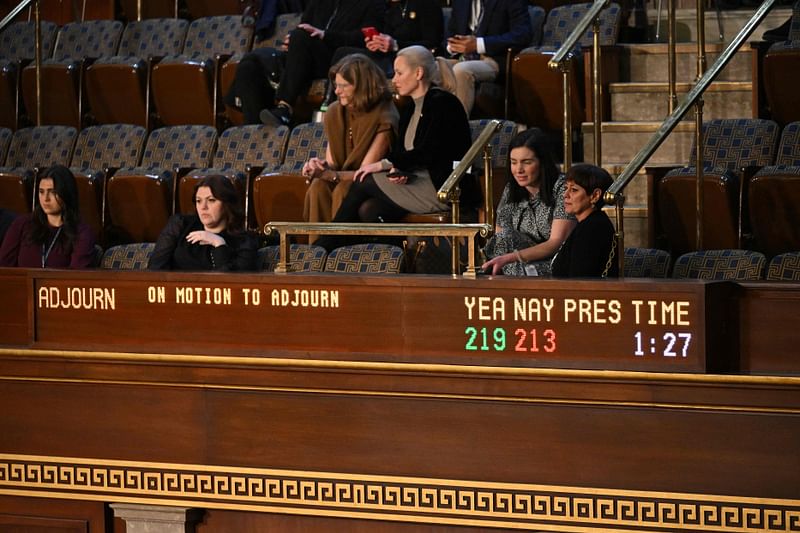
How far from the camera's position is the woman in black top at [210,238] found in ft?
14.2

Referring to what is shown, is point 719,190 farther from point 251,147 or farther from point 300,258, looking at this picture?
point 251,147

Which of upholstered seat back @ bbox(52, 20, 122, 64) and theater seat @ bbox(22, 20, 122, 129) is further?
upholstered seat back @ bbox(52, 20, 122, 64)

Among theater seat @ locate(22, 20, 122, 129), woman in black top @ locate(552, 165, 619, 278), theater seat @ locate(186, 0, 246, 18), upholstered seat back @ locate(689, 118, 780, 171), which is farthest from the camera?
theater seat @ locate(186, 0, 246, 18)

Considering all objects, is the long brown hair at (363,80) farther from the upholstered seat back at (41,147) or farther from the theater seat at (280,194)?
the upholstered seat back at (41,147)

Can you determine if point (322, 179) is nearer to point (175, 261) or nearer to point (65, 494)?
point (175, 261)

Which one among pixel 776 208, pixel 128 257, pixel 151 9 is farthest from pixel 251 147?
pixel 151 9

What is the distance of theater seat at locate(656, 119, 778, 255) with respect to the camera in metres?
4.69

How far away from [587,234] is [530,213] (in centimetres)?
57

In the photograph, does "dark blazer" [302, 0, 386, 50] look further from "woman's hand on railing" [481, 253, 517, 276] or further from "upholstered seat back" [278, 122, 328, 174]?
"woman's hand on railing" [481, 253, 517, 276]

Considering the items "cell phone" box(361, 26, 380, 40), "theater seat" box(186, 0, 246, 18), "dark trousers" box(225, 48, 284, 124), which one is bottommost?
"dark trousers" box(225, 48, 284, 124)

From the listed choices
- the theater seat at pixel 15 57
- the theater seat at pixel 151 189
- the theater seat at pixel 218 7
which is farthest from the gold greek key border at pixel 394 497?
the theater seat at pixel 218 7

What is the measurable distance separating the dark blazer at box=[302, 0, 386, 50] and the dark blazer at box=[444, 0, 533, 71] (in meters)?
0.44

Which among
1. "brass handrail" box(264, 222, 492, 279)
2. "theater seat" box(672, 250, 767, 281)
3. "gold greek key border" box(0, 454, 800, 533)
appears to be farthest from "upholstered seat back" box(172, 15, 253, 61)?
"gold greek key border" box(0, 454, 800, 533)

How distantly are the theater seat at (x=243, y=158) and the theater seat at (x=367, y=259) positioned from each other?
123 centimetres
